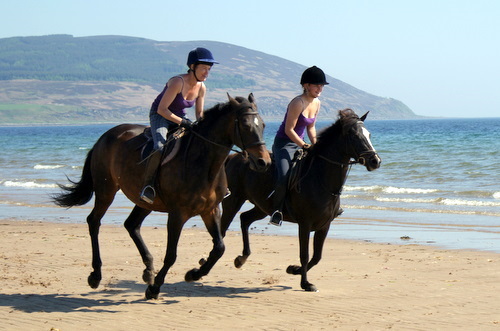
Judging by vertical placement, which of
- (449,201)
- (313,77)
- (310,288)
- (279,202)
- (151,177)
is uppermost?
(313,77)

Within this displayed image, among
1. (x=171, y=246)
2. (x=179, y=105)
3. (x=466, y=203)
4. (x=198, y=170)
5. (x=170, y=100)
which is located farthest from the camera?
(x=466, y=203)

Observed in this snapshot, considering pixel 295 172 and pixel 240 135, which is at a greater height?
pixel 240 135

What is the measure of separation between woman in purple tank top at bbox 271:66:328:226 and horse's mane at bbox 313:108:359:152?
0.16 m

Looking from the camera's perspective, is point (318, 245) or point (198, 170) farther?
point (318, 245)

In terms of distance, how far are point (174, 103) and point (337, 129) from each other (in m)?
1.93

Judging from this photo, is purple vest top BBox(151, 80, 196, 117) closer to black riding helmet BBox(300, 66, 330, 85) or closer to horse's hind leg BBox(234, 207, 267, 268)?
black riding helmet BBox(300, 66, 330, 85)

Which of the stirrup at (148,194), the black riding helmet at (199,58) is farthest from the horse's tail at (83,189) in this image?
the black riding helmet at (199,58)

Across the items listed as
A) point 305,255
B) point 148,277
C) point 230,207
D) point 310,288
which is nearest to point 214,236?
point 148,277

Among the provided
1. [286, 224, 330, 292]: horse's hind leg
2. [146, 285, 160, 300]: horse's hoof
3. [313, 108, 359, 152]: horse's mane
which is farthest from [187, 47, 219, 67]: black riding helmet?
[146, 285, 160, 300]: horse's hoof

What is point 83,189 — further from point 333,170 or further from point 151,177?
point 333,170

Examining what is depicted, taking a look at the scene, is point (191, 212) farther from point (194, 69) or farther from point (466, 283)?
point (466, 283)

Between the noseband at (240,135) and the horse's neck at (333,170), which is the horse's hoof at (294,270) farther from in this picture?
the noseband at (240,135)

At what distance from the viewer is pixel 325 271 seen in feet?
34.1

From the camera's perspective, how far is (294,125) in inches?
362
